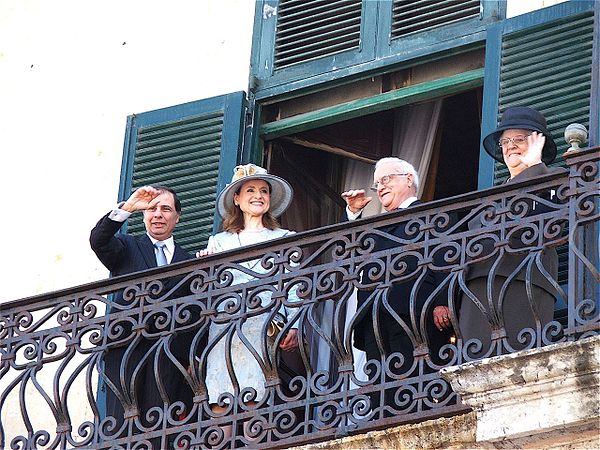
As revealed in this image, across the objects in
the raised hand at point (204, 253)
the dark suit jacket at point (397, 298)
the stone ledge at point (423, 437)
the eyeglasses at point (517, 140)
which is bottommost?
the stone ledge at point (423, 437)

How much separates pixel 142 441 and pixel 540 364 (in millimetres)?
1970

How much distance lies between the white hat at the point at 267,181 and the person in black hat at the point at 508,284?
1456mm

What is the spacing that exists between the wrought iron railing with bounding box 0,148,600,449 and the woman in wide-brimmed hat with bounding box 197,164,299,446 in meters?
0.01

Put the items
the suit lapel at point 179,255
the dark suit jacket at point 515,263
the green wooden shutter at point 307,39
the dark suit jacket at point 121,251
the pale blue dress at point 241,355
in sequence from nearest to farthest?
the dark suit jacket at point 515,263, the pale blue dress at point 241,355, the dark suit jacket at point 121,251, the suit lapel at point 179,255, the green wooden shutter at point 307,39

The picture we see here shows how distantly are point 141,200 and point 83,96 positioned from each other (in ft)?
5.75

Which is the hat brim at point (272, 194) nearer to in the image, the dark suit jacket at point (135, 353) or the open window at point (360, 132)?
the dark suit jacket at point (135, 353)

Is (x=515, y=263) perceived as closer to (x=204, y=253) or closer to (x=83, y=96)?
(x=204, y=253)

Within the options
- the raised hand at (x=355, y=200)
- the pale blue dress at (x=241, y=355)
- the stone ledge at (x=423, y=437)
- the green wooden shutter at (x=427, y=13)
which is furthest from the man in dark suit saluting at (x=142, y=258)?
the green wooden shutter at (x=427, y=13)

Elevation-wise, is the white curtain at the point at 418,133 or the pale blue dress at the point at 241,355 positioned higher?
the white curtain at the point at 418,133

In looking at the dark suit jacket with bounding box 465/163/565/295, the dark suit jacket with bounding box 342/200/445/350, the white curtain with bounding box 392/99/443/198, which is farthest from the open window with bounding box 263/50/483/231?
the dark suit jacket with bounding box 465/163/565/295

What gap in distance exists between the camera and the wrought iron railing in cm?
912

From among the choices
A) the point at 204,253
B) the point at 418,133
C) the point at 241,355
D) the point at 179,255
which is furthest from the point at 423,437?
the point at 418,133

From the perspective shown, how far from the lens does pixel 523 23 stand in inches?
427

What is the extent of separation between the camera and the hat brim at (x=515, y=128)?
9.96 metres
